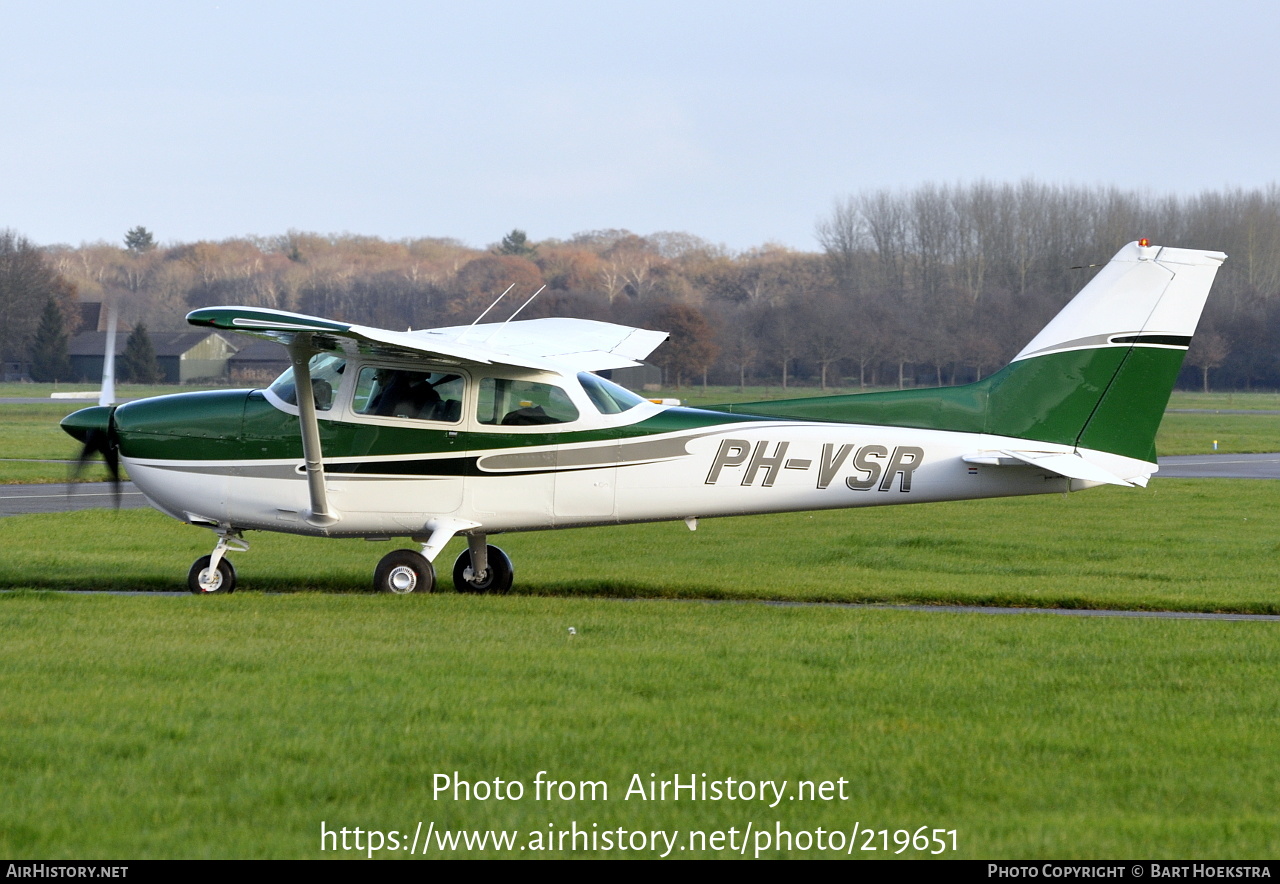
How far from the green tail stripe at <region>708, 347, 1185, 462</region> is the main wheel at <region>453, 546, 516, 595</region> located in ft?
10.5

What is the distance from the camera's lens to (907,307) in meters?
84.2

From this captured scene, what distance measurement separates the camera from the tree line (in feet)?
241

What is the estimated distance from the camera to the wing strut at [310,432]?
11.2 m

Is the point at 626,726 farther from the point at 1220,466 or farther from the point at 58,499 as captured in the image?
the point at 1220,466

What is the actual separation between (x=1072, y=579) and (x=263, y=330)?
27.8 feet

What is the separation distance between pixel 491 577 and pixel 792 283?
79.3 metres

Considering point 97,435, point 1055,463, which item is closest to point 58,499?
point 97,435

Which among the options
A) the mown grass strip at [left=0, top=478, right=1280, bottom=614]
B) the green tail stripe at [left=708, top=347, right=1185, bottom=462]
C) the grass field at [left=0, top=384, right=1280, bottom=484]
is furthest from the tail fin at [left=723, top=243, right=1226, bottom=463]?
the grass field at [left=0, top=384, right=1280, bottom=484]

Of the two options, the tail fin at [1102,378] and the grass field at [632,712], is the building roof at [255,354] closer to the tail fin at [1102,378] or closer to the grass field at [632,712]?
the grass field at [632,712]

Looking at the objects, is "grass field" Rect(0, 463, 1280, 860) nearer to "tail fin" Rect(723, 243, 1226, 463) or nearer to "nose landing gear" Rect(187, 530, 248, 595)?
"nose landing gear" Rect(187, 530, 248, 595)

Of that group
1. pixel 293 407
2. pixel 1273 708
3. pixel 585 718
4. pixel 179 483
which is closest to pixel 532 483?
pixel 293 407

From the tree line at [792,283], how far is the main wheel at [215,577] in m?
47.1

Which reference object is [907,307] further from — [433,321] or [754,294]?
[433,321]

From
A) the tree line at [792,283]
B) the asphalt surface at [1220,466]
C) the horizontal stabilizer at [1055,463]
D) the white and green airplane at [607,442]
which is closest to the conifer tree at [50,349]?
the tree line at [792,283]
